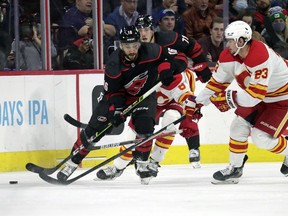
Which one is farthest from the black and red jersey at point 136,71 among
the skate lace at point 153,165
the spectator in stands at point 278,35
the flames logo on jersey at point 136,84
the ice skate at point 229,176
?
the spectator in stands at point 278,35

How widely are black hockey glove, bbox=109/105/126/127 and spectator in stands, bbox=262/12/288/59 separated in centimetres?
253

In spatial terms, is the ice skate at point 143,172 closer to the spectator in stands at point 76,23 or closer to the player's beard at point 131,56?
the player's beard at point 131,56

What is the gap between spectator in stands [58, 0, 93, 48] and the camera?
8.23m

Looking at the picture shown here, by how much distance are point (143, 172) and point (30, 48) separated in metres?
1.79

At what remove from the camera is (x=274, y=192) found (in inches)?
248

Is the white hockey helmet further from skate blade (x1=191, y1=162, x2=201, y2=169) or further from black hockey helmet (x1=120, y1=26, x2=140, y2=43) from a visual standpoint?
skate blade (x1=191, y1=162, x2=201, y2=169)

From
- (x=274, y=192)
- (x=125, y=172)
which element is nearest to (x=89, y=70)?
(x=125, y=172)

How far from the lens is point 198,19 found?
8797mm

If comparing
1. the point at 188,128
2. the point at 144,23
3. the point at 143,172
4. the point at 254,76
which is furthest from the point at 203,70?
the point at 143,172

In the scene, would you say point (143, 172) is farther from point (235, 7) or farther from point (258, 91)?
point (235, 7)

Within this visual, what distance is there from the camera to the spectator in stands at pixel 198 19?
8.77 m

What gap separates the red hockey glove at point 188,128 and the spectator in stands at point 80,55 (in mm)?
1065

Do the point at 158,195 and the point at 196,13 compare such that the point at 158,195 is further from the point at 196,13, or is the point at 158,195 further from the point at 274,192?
the point at 196,13

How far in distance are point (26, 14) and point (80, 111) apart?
0.89 metres
